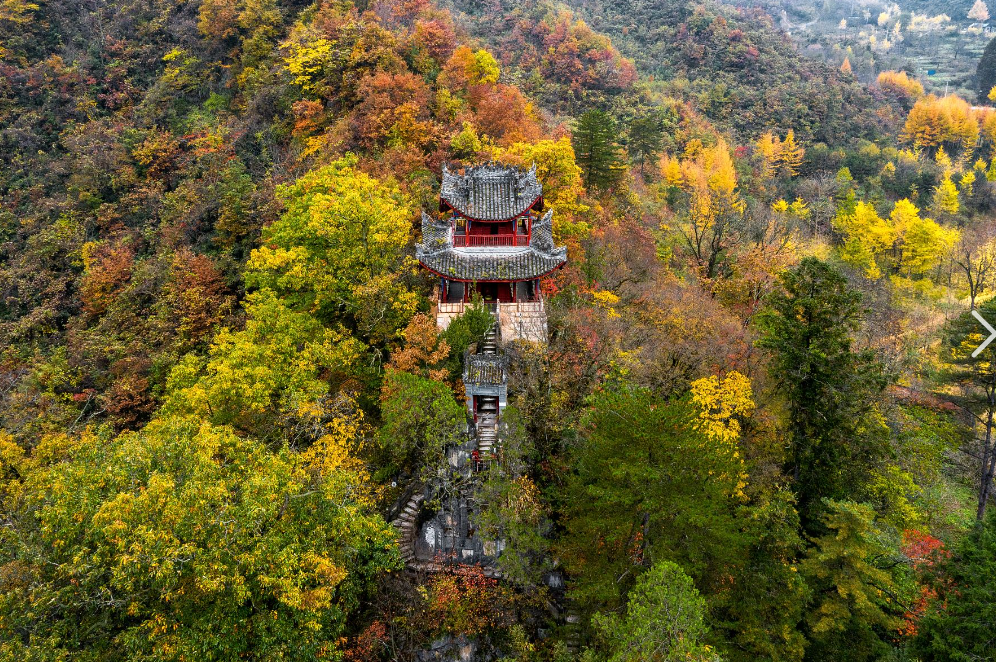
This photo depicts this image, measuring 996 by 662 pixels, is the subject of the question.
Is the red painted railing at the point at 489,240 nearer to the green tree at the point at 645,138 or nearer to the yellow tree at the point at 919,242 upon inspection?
the green tree at the point at 645,138

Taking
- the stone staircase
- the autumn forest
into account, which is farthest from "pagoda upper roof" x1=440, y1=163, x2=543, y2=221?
the stone staircase

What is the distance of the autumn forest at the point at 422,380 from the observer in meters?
12.6

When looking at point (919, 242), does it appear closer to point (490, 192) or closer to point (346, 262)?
point (490, 192)

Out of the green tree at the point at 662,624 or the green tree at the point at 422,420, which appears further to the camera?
the green tree at the point at 422,420

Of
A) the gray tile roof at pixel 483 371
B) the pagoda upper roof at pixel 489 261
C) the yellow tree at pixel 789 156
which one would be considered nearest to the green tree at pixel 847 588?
the gray tile roof at pixel 483 371

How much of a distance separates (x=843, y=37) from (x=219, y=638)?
14571 cm

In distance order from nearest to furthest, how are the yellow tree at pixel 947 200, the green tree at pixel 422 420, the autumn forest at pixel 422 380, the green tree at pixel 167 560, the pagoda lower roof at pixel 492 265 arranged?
the green tree at pixel 167 560 → the autumn forest at pixel 422 380 → the green tree at pixel 422 420 → the pagoda lower roof at pixel 492 265 → the yellow tree at pixel 947 200

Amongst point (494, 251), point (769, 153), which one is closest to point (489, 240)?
point (494, 251)

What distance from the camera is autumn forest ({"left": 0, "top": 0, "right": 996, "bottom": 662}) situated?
12.6 m

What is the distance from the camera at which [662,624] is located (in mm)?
11516

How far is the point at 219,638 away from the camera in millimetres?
11414

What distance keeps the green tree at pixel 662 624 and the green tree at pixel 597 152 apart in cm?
3099

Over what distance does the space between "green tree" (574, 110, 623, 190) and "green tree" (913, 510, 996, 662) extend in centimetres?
2965

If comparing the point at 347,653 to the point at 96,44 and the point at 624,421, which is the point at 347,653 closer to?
the point at 624,421
